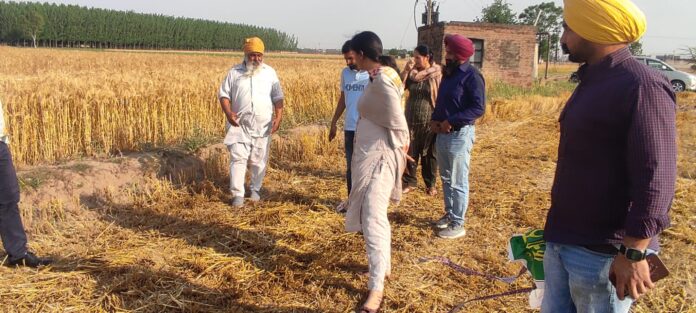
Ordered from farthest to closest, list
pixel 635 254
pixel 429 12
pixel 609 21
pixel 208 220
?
pixel 429 12 → pixel 208 220 → pixel 609 21 → pixel 635 254

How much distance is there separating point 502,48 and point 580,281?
65.7ft

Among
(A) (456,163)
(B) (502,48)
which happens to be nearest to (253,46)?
(A) (456,163)

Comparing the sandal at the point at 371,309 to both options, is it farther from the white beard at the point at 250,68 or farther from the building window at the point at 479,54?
the building window at the point at 479,54

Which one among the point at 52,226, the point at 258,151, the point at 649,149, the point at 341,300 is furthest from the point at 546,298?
the point at 52,226

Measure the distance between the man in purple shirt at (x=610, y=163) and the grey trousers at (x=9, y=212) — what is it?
12.4ft

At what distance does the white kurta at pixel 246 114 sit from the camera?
17.3 feet

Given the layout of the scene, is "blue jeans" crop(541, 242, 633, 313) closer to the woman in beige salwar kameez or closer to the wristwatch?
the wristwatch

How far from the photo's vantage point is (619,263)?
1587 mm

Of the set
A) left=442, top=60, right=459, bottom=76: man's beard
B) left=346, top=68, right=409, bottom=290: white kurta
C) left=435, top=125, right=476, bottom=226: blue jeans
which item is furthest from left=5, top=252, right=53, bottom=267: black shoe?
left=442, top=60, right=459, bottom=76: man's beard

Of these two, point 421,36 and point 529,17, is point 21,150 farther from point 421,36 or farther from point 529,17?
point 529,17

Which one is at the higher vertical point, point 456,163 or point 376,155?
point 376,155

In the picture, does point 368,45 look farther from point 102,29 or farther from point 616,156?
point 102,29

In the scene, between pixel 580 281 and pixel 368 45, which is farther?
pixel 368 45

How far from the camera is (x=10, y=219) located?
3.71 metres
